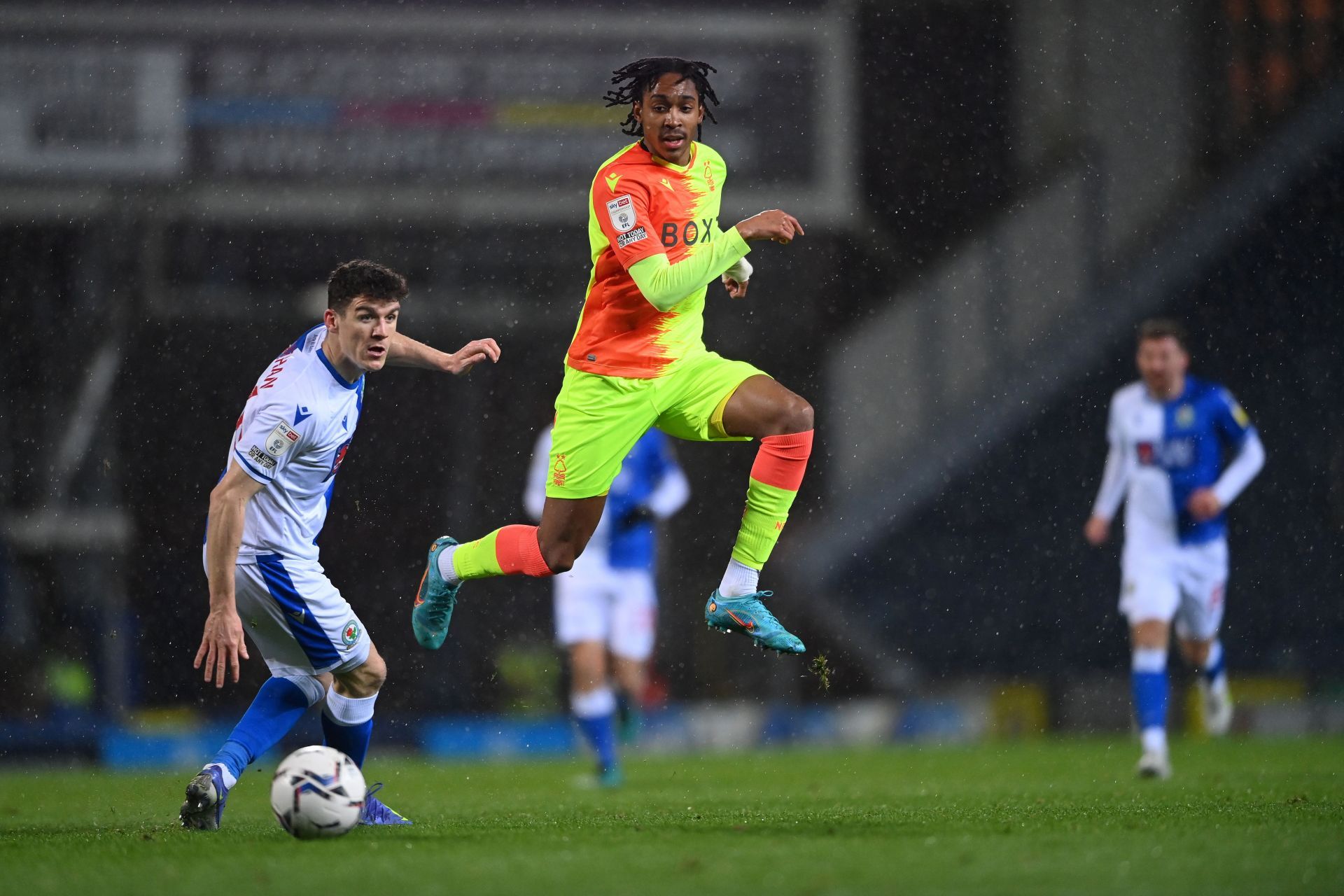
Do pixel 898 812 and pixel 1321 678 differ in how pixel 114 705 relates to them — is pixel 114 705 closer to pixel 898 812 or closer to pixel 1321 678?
pixel 898 812

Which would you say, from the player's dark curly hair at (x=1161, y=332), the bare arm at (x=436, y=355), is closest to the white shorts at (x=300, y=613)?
the bare arm at (x=436, y=355)

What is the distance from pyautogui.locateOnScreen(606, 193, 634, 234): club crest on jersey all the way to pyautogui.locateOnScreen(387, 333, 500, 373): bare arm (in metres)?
0.62

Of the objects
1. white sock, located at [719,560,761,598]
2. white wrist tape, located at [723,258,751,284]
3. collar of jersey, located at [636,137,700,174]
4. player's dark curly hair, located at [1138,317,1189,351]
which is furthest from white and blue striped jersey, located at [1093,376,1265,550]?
collar of jersey, located at [636,137,700,174]

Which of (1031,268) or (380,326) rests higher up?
(1031,268)

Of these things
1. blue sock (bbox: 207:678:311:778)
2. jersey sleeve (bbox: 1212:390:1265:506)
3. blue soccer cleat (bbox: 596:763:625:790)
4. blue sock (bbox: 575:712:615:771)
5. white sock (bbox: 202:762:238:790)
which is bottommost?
blue soccer cleat (bbox: 596:763:625:790)

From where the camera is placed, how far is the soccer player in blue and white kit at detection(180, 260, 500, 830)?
502 centimetres

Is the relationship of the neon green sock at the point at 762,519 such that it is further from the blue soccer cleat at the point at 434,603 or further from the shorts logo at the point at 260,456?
the shorts logo at the point at 260,456

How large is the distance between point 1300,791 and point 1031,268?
7.55 meters

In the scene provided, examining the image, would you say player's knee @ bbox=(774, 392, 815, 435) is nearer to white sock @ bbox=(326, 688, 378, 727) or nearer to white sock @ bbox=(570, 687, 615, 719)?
white sock @ bbox=(326, 688, 378, 727)

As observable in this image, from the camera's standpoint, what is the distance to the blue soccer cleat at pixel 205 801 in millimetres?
5082

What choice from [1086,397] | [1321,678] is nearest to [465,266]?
[1086,397]

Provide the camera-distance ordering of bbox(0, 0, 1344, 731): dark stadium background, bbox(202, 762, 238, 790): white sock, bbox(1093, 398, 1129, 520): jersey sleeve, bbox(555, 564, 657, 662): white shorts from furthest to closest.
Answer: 1. bbox(0, 0, 1344, 731): dark stadium background
2. bbox(1093, 398, 1129, 520): jersey sleeve
3. bbox(555, 564, 657, 662): white shorts
4. bbox(202, 762, 238, 790): white sock

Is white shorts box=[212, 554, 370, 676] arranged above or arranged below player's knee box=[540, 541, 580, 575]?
below

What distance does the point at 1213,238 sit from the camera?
1350cm
